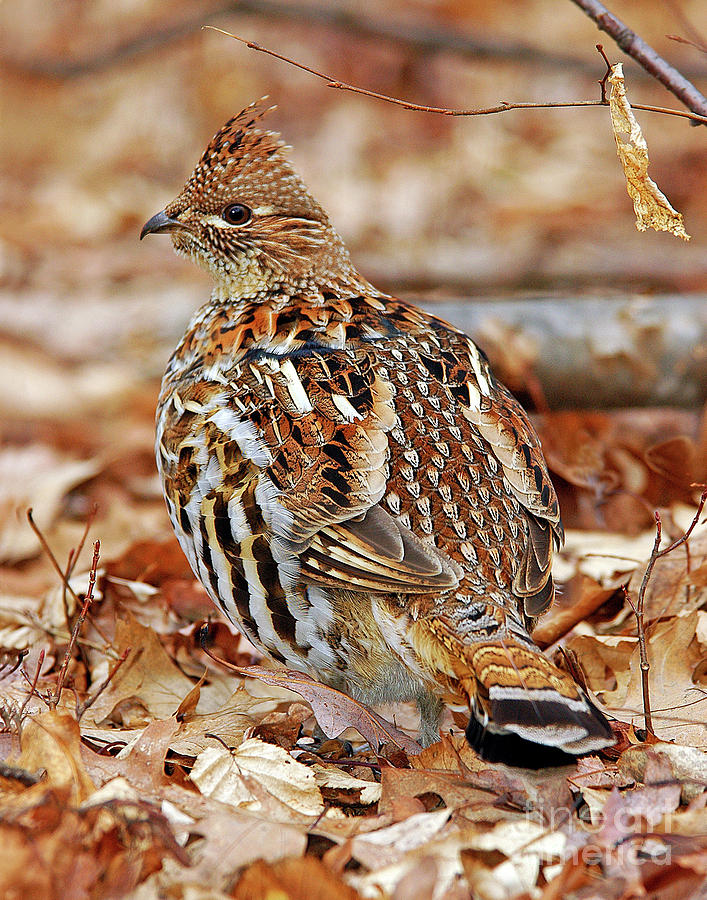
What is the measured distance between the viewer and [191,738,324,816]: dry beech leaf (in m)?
3.04

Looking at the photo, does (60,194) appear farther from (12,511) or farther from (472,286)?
(12,511)

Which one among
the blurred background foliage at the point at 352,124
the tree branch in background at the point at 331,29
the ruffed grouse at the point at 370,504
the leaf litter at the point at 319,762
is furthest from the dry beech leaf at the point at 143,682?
the tree branch in background at the point at 331,29

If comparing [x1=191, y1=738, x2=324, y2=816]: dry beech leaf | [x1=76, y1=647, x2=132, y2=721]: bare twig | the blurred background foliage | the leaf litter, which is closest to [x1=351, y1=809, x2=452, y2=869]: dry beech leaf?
the leaf litter

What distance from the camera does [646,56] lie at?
3955 millimetres

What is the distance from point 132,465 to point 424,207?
5.88 m

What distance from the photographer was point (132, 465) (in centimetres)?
677

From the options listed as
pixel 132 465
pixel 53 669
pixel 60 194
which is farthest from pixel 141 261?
pixel 53 669

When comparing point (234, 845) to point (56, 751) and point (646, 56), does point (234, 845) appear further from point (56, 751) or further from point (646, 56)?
point (646, 56)

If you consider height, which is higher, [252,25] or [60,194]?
[252,25]

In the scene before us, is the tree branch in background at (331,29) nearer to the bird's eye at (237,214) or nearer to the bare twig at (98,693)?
the bird's eye at (237,214)

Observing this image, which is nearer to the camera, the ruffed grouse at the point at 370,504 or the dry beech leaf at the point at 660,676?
the ruffed grouse at the point at 370,504

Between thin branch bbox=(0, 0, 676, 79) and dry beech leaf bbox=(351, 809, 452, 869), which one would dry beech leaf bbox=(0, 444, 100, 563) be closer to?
dry beech leaf bbox=(351, 809, 452, 869)

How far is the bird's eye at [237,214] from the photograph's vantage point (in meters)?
4.39

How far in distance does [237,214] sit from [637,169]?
69.3 inches
